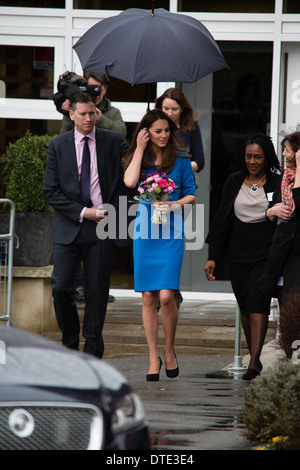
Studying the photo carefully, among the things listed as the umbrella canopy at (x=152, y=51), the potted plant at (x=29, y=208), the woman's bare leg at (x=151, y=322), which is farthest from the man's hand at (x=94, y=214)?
the potted plant at (x=29, y=208)

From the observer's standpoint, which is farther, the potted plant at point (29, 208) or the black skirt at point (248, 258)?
the potted plant at point (29, 208)

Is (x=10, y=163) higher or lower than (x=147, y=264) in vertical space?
higher

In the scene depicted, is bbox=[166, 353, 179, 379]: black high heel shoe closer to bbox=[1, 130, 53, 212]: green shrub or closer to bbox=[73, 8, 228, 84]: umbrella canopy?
bbox=[73, 8, 228, 84]: umbrella canopy

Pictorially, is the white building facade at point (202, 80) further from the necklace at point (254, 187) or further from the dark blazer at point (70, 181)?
the dark blazer at point (70, 181)

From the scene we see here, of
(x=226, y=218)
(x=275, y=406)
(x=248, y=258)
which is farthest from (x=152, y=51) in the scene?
(x=275, y=406)

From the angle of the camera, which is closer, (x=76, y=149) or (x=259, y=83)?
(x=76, y=149)

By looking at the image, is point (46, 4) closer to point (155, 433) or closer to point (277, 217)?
point (277, 217)

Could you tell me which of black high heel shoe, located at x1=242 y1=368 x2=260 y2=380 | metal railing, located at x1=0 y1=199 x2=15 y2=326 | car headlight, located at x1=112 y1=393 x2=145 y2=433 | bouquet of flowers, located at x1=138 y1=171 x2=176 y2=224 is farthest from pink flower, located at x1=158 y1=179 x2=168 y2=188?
car headlight, located at x1=112 y1=393 x2=145 y2=433

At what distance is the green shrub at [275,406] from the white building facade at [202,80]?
5.69 metres

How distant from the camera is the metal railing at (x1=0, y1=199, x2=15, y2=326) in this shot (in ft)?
28.2

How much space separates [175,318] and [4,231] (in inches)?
106

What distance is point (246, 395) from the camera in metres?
5.76

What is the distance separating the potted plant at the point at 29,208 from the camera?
9523mm

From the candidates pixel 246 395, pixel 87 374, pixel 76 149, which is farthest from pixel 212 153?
pixel 87 374
